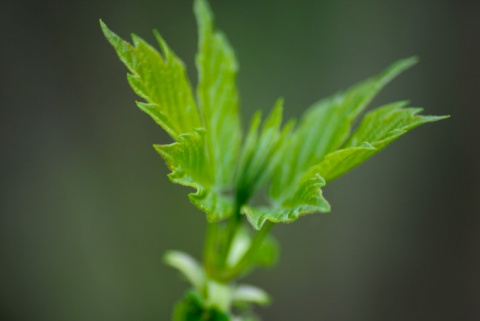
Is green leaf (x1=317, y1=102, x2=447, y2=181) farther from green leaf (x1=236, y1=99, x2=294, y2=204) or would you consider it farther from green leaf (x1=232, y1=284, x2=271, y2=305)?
green leaf (x1=232, y1=284, x2=271, y2=305)

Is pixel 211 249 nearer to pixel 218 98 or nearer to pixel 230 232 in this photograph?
pixel 230 232

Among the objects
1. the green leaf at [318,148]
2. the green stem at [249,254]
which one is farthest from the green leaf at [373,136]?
the green stem at [249,254]

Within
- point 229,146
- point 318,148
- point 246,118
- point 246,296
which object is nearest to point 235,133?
point 229,146

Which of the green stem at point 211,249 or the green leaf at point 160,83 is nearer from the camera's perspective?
the green leaf at point 160,83

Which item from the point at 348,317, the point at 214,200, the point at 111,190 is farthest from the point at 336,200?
the point at 214,200

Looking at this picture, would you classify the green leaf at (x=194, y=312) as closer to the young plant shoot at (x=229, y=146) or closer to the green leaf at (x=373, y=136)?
the young plant shoot at (x=229, y=146)

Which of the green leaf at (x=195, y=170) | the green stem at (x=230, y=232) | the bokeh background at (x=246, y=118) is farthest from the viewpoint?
the bokeh background at (x=246, y=118)
